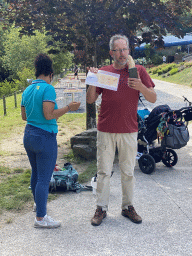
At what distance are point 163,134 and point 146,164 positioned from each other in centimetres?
60

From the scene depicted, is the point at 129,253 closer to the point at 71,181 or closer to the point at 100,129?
the point at 100,129

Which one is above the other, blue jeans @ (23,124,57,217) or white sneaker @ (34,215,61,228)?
blue jeans @ (23,124,57,217)

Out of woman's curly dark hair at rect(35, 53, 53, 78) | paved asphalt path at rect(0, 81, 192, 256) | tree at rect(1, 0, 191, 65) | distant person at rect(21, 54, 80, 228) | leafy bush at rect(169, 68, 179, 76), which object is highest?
tree at rect(1, 0, 191, 65)

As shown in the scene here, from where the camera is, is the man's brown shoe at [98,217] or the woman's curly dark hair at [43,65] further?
the man's brown shoe at [98,217]

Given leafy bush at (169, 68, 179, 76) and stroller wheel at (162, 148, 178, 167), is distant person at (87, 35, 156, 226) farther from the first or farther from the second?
leafy bush at (169, 68, 179, 76)

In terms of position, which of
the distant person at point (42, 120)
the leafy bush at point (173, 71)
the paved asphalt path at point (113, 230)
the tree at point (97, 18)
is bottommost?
the paved asphalt path at point (113, 230)

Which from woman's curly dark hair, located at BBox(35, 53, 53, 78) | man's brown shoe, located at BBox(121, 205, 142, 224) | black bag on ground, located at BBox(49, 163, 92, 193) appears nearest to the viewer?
woman's curly dark hair, located at BBox(35, 53, 53, 78)

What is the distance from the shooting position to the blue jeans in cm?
346

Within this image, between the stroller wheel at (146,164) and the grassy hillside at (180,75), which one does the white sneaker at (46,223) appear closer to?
the stroller wheel at (146,164)

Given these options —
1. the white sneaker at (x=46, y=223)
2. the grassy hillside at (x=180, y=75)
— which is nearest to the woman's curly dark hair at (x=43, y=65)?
the white sneaker at (x=46, y=223)

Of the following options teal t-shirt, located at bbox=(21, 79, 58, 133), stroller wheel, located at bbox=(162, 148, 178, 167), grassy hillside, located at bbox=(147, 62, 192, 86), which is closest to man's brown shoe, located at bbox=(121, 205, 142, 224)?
teal t-shirt, located at bbox=(21, 79, 58, 133)

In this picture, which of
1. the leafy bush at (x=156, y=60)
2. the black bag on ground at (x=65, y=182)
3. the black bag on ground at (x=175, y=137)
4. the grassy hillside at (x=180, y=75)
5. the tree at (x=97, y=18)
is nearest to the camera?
the black bag on ground at (x=65, y=182)

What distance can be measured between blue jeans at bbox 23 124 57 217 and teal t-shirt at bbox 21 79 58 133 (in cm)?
7

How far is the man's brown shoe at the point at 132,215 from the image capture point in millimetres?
3826
